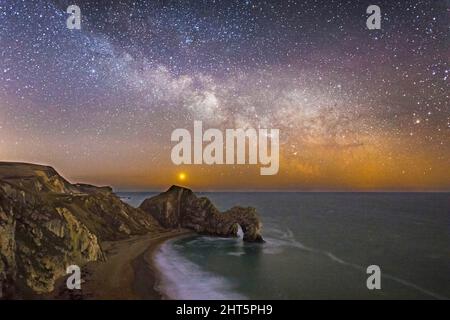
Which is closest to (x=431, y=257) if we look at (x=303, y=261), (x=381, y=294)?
(x=303, y=261)

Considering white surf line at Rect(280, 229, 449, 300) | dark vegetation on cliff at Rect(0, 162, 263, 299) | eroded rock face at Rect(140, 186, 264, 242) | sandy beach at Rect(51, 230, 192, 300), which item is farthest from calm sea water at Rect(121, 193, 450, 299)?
dark vegetation on cliff at Rect(0, 162, 263, 299)

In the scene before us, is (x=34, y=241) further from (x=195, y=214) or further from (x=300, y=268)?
(x=195, y=214)

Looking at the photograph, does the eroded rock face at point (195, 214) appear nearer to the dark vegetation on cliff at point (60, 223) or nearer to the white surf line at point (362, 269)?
the dark vegetation on cliff at point (60, 223)

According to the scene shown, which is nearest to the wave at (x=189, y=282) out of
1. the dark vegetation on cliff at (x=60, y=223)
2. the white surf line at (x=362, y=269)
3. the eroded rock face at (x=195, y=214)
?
the dark vegetation on cliff at (x=60, y=223)

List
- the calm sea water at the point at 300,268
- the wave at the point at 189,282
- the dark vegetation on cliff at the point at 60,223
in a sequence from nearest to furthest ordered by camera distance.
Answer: the dark vegetation on cliff at the point at 60,223 < the wave at the point at 189,282 < the calm sea water at the point at 300,268
